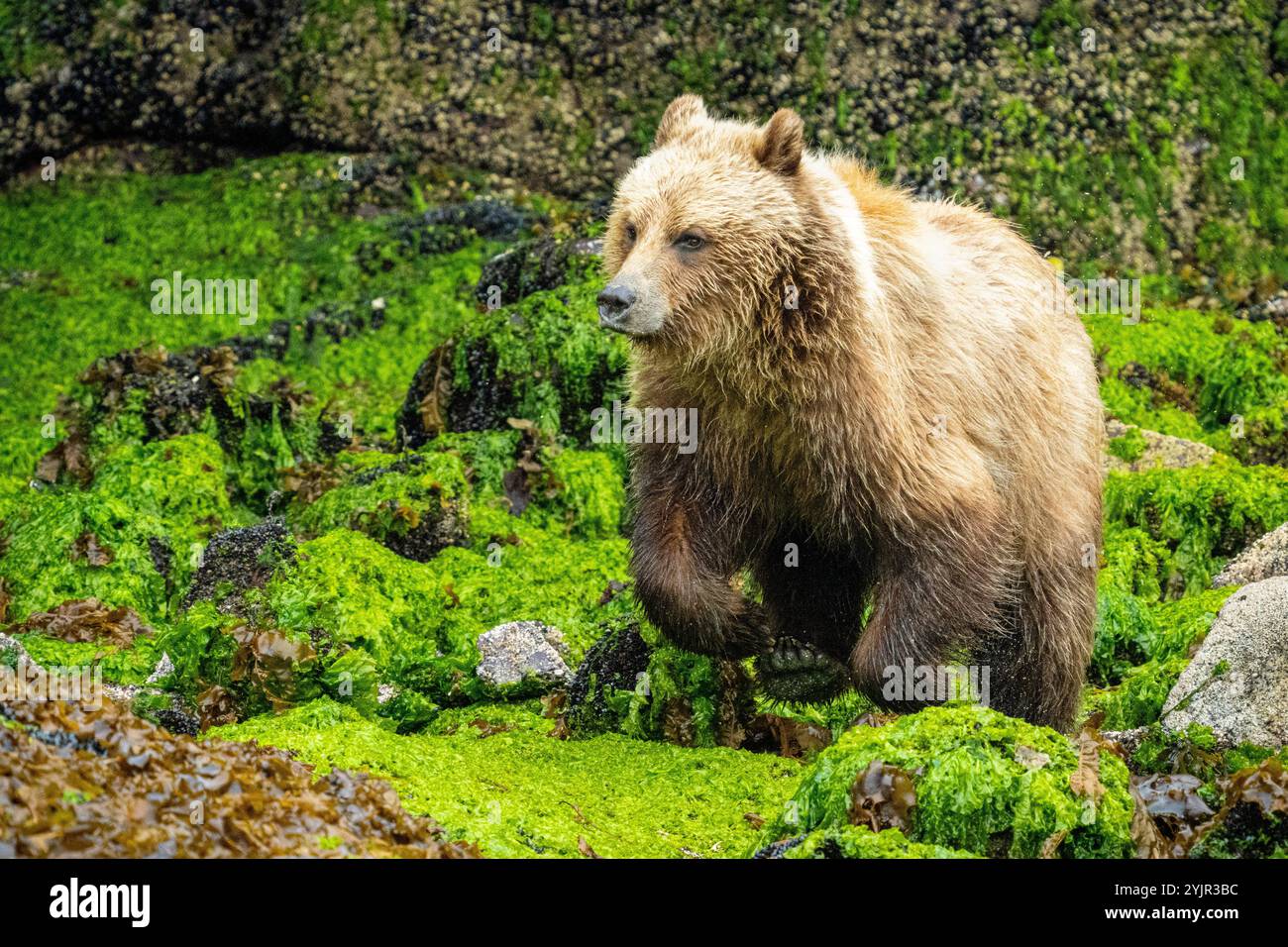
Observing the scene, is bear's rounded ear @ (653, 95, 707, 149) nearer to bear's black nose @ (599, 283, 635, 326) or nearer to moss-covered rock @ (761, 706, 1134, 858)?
bear's black nose @ (599, 283, 635, 326)

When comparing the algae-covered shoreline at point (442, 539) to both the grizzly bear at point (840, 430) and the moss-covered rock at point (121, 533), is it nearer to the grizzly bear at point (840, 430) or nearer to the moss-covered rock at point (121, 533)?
the moss-covered rock at point (121, 533)

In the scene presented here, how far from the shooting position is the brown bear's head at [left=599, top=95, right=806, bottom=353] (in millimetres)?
6723

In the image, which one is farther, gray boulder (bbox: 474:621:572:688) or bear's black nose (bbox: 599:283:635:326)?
gray boulder (bbox: 474:621:572:688)

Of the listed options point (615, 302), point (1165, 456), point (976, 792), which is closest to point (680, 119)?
point (615, 302)

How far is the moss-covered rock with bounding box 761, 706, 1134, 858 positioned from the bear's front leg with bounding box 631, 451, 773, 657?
140 centimetres

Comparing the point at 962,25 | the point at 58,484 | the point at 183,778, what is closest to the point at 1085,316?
the point at 962,25

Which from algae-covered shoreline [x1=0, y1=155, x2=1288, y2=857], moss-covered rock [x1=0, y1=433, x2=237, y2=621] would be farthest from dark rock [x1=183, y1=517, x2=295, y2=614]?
moss-covered rock [x1=0, y1=433, x2=237, y2=621]

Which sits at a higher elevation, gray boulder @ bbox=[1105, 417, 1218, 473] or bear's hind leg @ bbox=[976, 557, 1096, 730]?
gray boulder @ bbox=[1105, 417, 1218, 473]

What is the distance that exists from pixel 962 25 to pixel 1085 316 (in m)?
3.23

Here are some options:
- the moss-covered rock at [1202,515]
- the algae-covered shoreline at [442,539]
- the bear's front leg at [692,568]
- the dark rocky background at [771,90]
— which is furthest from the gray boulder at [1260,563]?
the dark rocky background at [771,90]

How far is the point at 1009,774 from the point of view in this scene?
561cm

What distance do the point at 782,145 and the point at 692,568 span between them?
6.05 ft
